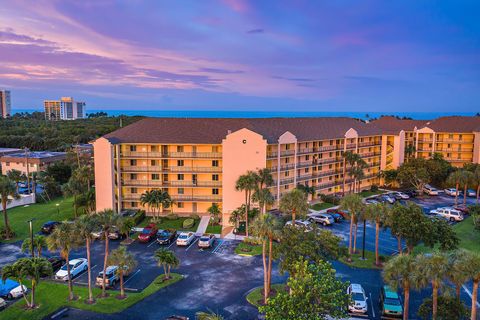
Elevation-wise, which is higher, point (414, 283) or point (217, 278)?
point (414, 283)

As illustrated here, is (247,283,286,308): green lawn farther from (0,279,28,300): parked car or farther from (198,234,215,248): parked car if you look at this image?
(0,279,28,300): parked car

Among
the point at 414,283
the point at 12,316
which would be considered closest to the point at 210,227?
the point at 12,316

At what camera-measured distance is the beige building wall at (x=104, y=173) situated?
191ft

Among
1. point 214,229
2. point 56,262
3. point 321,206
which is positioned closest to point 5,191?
point 56,262

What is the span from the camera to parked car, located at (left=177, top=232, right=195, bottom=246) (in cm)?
4762

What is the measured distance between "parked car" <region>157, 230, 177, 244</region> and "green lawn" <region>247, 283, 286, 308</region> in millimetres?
16956

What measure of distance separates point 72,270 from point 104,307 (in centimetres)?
854

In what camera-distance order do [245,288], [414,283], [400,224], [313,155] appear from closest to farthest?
[414,283]
[245,288]
[400,224]
[313,155]

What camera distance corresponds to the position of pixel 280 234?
105ft

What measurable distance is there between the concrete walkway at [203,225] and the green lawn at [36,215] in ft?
64.3

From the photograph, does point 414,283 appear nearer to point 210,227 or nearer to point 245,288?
point 245,288

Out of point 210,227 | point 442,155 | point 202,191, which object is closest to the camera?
point 210,227

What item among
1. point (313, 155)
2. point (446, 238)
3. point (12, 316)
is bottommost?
point (12, 316)

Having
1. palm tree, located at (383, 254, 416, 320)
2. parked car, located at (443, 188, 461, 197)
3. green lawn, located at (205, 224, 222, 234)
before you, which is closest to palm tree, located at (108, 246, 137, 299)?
palm tree, located at (383, 254, 416, 320)
